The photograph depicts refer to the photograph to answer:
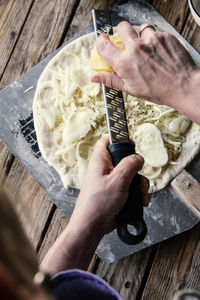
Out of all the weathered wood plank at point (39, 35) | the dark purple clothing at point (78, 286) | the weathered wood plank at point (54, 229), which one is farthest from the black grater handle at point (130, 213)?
the weathered wood plank at point (39, 35)

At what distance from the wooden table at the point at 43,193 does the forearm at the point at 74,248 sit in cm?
39

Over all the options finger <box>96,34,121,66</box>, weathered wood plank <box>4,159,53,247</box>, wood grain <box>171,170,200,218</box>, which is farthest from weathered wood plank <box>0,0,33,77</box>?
wood grain <box>171,170,200,218</box>

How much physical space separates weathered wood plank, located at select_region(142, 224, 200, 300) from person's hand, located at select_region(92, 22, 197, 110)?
69 cm

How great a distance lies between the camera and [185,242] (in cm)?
158

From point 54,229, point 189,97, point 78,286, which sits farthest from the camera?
point 54,229

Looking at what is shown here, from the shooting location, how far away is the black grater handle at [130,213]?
1.13 meters

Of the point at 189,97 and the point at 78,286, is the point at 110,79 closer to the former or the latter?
the point at 189,97

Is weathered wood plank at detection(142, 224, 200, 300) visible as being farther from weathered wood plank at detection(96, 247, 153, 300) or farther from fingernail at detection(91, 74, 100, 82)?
fingernail at detection(91, 74, 100, 82)

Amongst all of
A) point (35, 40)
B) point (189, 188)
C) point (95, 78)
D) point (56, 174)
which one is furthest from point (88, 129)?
point (35, 40)

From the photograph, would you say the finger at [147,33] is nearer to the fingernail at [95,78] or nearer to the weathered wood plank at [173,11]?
the fingernail at [95,78]

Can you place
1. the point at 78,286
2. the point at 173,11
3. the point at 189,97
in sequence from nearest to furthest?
the point at 78,286
the point at 189,97
the point at 173,11

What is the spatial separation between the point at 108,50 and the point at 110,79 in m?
0.10

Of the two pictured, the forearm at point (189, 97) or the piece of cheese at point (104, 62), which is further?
the piece of cheese at point (104, 62)

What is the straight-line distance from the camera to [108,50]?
1.13 m
